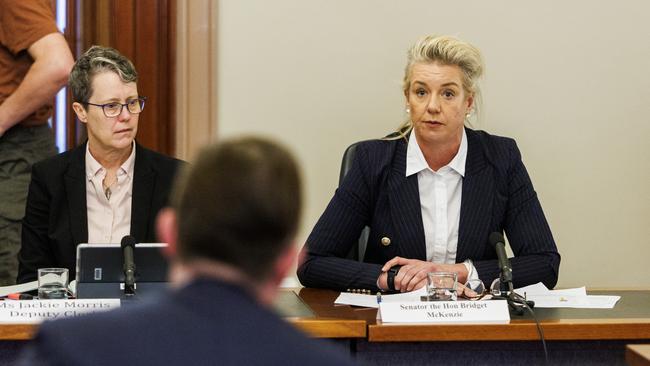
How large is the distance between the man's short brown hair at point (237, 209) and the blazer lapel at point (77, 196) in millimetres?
2384

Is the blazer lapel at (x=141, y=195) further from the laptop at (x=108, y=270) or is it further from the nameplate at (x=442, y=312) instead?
the nameplate at (x=442, y=312)

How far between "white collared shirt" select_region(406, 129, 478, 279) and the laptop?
1.08 metres

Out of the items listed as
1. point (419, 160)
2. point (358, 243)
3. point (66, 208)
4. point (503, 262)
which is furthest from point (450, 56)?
point (66, 208)

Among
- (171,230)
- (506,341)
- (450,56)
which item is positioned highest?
(450,56)

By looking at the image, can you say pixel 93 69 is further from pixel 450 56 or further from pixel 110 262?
pixel 450 56

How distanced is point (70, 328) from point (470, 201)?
264cm

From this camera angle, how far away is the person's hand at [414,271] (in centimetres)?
320

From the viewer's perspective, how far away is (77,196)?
3469mm

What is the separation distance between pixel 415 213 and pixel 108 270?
45.6 inches

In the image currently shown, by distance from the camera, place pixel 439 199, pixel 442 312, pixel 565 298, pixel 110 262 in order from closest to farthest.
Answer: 1. pixel 442 312
2. pixel 110 262
3. pixel 565 298
4. pixel 439 199

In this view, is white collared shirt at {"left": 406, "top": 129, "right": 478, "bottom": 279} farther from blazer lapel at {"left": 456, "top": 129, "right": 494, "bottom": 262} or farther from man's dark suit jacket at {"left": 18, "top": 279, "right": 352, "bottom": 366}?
man's dark suit jacket at {"left": 18, "top": 279, "right": 352, "bottom": 366}

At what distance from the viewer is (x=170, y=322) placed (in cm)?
105

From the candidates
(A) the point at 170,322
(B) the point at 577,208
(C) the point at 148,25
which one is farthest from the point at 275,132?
(A) the point at 170,322

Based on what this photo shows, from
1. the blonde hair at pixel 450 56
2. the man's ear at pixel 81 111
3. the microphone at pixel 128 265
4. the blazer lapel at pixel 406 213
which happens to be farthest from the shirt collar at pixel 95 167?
the blonde hair at pixel 450 56
